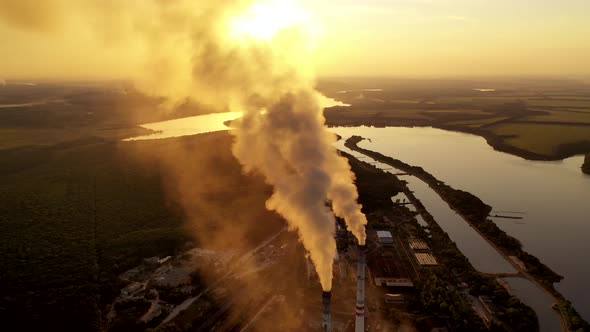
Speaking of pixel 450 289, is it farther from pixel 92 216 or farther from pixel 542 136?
pixel 542 136

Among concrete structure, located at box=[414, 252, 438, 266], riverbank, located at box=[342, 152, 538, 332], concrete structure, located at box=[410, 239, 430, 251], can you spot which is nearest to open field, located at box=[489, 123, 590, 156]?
riverbank, located at box=[342, 152, 538, 332]

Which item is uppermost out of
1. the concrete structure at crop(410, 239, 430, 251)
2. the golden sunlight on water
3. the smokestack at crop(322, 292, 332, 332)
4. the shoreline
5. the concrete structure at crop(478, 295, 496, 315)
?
the golden sunlight on water

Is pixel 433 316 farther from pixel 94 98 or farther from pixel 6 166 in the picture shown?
pixel 94 98

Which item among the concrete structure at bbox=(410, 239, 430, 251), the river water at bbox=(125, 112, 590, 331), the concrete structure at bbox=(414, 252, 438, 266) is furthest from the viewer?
the concrete structure at bbox=(410, 239, 430, 251)

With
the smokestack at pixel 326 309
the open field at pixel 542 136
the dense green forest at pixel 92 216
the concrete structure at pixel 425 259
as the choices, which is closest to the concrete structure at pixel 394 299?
the concrete structure at pixel 425 259

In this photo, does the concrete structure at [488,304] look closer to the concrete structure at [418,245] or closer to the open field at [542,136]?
the concrete structure at [418,245]

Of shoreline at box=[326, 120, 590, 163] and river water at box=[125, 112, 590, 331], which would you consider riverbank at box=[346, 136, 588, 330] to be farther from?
shoreline at box=[326, 120, 590, 163]

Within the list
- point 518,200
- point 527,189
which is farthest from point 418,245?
point 527,189

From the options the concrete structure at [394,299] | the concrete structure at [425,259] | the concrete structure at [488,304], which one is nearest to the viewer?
the concrete structure at [488,304]
